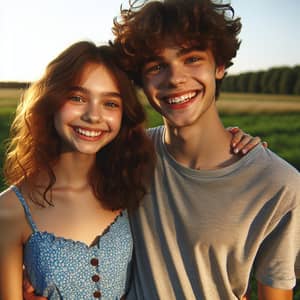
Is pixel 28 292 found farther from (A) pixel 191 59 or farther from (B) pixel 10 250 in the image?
(A) pixel 191 59

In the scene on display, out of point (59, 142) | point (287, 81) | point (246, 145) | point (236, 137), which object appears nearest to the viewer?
point (246, 145)

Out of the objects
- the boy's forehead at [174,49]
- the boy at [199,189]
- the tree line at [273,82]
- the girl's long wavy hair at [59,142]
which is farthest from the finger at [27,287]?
the tree line at [273,82]

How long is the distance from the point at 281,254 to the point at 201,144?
0.74 m

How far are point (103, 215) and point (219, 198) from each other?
69cm

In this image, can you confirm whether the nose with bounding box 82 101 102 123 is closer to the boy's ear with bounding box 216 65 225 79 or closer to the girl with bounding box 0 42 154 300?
the girl with bounding box 0 42 154 300

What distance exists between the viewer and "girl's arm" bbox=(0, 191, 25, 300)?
250 centimetres

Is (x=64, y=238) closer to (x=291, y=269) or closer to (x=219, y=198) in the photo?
(x=219, y=198)

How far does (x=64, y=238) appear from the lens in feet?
8.42

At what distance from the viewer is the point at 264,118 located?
61.9 ft

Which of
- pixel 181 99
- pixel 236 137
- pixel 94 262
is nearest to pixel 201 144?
pixel 236 137

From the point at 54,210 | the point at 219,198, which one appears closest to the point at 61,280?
the point at 54,210

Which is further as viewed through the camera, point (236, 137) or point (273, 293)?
point (236, 137)

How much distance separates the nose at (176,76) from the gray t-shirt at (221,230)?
46 cm

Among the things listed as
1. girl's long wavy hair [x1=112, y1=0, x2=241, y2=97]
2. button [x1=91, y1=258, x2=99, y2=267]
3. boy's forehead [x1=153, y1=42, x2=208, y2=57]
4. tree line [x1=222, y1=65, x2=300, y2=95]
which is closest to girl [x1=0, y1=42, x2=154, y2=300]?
button [x1=91, y1=258, x2=99, y2=267]
